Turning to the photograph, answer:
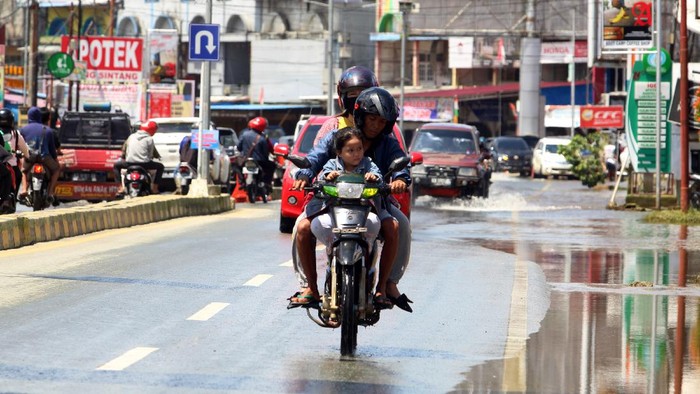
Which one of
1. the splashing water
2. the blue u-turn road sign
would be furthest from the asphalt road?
the splashing water

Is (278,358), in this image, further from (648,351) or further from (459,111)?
(459,111)

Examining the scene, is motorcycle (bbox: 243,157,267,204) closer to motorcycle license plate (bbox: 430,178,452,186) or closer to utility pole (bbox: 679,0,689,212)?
motorcycle license plate (bbox: 430,178,452,186)

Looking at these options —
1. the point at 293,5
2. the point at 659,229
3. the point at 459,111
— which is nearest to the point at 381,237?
the point at 659,229

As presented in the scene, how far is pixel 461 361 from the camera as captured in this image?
9.27 m

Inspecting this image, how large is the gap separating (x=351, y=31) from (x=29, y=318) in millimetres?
83137

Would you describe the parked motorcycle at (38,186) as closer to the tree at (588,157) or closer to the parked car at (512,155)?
the tree at (588,157)

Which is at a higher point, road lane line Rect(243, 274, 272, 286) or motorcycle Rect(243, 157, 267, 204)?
motorcycle Rect(243, 157, 267, 204)

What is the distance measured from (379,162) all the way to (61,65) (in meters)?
41.3

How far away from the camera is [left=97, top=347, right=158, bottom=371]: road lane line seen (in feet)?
28.0

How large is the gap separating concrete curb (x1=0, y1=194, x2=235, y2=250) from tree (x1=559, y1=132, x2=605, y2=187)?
78.0ft

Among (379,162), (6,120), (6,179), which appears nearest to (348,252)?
(379,162)

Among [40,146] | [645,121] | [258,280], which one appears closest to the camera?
[258,280]

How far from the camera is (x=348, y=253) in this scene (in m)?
8.95

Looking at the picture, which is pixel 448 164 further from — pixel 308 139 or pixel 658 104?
pixel 308 139
